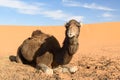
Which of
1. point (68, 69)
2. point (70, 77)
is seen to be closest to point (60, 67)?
point (68, 69)

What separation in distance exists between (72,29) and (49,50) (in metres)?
2.05

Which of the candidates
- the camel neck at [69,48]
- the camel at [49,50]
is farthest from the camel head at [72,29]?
the camel neck at [69,48]

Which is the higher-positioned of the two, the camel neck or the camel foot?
the camel neck

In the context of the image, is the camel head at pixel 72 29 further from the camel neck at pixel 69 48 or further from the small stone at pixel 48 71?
the small stone at pixel 48 71

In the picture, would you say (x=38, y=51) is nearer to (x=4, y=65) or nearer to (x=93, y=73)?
(x=4, y=65)

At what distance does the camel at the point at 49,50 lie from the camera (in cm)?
1223

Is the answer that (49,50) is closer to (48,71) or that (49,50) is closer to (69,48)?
(69,48)

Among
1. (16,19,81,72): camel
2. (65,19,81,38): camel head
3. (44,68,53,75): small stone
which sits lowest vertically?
(44,68,53,75): small stone

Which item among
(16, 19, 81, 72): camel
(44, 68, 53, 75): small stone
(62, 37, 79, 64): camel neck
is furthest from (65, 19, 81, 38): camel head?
(44, 68, 53, 75): small stone

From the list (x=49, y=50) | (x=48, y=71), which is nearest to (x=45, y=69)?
(x=48, y=71)

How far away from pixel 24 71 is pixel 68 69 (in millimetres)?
1563

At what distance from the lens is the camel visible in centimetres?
1223

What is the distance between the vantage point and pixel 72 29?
39.6 feet

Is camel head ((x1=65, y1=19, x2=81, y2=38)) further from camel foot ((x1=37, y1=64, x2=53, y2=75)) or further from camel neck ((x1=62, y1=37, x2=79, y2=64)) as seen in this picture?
camel foot ((x1=37, y1=64, x2=53, y2=75))
